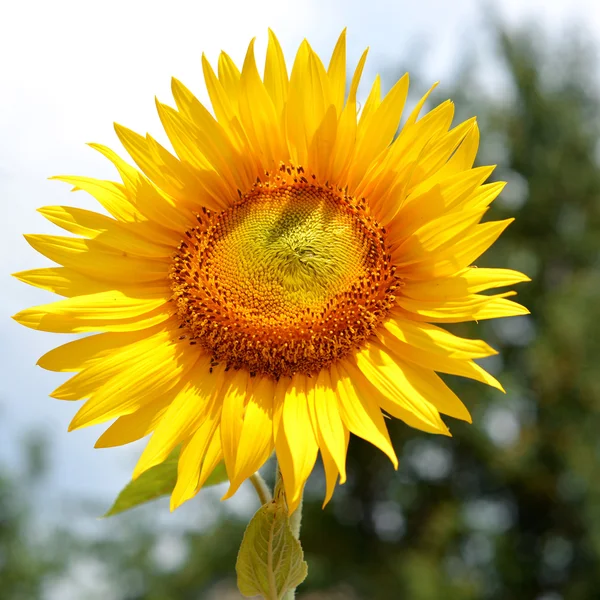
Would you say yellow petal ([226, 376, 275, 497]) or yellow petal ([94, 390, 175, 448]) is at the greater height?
yellow petal ([94, 390, 175, 448])

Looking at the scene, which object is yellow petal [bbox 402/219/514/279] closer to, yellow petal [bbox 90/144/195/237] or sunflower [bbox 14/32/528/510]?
sunflower [bbox 14/32/528/510]

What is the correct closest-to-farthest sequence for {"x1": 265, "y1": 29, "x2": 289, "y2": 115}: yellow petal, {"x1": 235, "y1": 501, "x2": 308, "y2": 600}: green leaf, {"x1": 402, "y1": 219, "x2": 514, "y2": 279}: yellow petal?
{"x1": 235, "y1": 501, "x2": 308, "y2": 600}: green leaf, {"x1": 402, "y1": 219, "x2": 514, "y2": 279}: yellow petal, {"x1": 265, "y1": 29, "x2": 289, "y2": 115}: yellow petal

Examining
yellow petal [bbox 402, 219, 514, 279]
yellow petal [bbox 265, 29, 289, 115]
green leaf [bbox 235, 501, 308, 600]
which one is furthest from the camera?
yellow petal [bbox 265, 29, 289, 115]

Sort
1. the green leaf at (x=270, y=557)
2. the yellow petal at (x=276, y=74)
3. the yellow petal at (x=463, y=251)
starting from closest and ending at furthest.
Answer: the green leaf at (x=270, y=557)
the yellow petal at (x=463, y=251)
the yellow petal at (x=276, y=74)

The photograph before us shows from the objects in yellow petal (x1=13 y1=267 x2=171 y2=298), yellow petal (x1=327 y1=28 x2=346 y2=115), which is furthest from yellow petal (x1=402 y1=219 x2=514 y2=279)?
yellow petal (x1=13 y1=267 x2=171 y2=298)

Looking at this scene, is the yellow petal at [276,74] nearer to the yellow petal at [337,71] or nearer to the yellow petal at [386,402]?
the yellow petal at [337,71]

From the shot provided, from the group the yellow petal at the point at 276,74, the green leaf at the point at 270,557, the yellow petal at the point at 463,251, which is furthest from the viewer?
the yellow petal at the point at 276,74

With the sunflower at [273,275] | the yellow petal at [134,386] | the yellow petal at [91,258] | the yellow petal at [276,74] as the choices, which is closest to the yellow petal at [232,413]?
the sunflower at [273,275]

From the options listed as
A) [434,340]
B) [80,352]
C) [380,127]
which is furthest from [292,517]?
[380,127]
